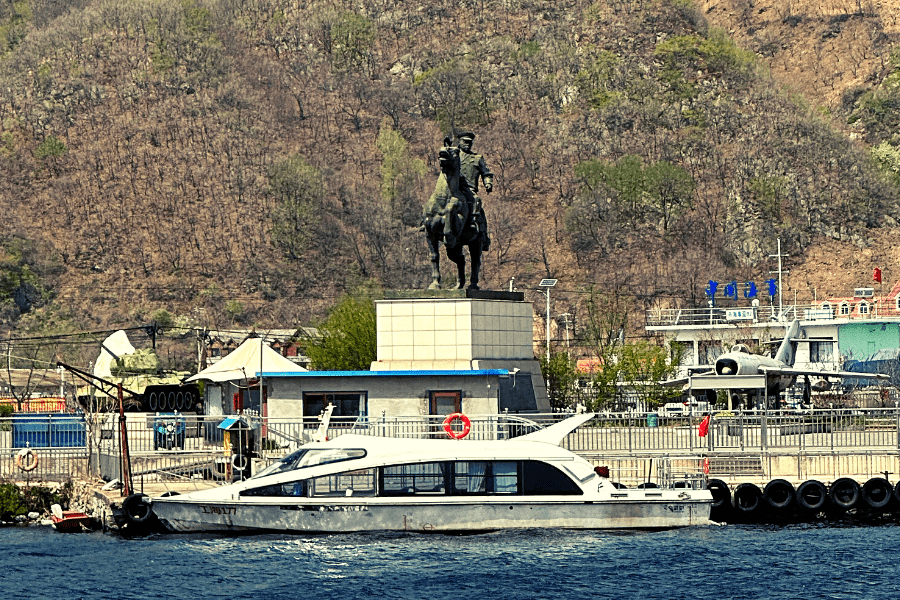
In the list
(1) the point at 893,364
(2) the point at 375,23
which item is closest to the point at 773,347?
(1) the point at 893,364

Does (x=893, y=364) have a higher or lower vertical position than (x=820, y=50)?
lower

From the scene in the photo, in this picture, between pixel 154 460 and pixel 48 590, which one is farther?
pixel 154 460

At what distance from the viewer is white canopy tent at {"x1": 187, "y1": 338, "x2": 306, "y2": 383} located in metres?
69.8

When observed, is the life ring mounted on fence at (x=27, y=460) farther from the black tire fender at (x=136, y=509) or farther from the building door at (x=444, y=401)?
the building door at (x=444, y=401)

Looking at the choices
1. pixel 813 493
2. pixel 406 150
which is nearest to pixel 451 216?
pixel 813 493

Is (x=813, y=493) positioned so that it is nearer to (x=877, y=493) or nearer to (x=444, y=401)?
(x=877, y=493)

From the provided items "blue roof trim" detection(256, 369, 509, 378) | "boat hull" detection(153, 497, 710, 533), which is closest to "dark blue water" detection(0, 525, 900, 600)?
"boat hull" detection(153, 497, 710, 533)

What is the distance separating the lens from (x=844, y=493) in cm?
5216

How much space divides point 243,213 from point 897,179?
67.6 metres

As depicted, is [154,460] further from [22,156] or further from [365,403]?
[22,156]

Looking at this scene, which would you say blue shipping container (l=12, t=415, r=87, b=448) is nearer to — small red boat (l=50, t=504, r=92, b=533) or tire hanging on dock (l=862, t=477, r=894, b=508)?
small red boat (l=50, t=504, r=92, b=533)

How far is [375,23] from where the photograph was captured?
619 feet

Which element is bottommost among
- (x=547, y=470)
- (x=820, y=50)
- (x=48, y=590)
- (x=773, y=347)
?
(x=48, y=590)

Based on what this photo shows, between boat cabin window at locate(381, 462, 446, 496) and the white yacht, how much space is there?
3 cm
